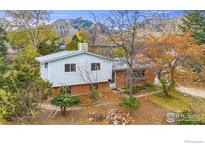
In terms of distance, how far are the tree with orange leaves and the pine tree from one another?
0.04 meters

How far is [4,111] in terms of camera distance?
3.09 m

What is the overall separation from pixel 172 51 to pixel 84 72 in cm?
65

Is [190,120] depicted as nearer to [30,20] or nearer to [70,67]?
[70,67]

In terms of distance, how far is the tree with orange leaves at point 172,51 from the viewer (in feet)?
10.3

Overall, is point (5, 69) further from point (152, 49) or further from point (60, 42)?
point (152, 49)

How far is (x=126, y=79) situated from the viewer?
322cm

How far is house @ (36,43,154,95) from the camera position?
10.3 feet

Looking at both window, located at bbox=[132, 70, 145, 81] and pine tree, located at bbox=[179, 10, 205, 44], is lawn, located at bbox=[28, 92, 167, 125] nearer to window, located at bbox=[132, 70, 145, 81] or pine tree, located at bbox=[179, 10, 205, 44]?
window, located at bbox=[132, 70, 145, 81]

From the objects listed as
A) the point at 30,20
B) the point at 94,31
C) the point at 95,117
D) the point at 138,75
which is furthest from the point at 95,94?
the point at 30,20
